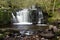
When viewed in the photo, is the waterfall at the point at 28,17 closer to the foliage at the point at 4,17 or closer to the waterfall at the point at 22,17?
the waterfall at the point at 22,17

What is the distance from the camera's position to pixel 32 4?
21.9m

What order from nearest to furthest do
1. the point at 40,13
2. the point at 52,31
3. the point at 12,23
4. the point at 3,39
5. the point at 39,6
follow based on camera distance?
the point at 3,39 → the point at 52,31 → the point at 12,23 → the point at 40,13 → the point at 39,6

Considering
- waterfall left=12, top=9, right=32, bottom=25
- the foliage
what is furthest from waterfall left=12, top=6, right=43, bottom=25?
the foliage

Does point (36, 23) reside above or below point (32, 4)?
below

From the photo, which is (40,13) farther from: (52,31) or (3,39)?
(3,39)

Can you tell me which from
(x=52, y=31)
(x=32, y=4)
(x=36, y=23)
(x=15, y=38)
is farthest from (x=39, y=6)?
(x=15, y=38)

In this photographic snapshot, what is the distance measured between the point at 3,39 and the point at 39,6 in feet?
31.6

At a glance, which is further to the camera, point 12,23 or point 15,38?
point 12,23

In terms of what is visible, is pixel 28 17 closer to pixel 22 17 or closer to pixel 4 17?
pixel 22 17

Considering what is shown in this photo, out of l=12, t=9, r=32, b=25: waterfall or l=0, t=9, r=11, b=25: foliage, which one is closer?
l=0, t=9, r=11, b=25: foliage

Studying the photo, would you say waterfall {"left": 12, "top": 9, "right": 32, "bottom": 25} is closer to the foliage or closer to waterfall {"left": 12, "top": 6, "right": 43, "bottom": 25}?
waterfall {"left": 12, "top": 6, "right": 43, "bottom": 25}

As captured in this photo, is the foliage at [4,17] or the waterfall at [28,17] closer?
the foliage at [4,17]

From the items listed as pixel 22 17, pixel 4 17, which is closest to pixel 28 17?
pixel 22 17

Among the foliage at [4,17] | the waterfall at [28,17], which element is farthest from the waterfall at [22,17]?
the foliage at [4,17]
